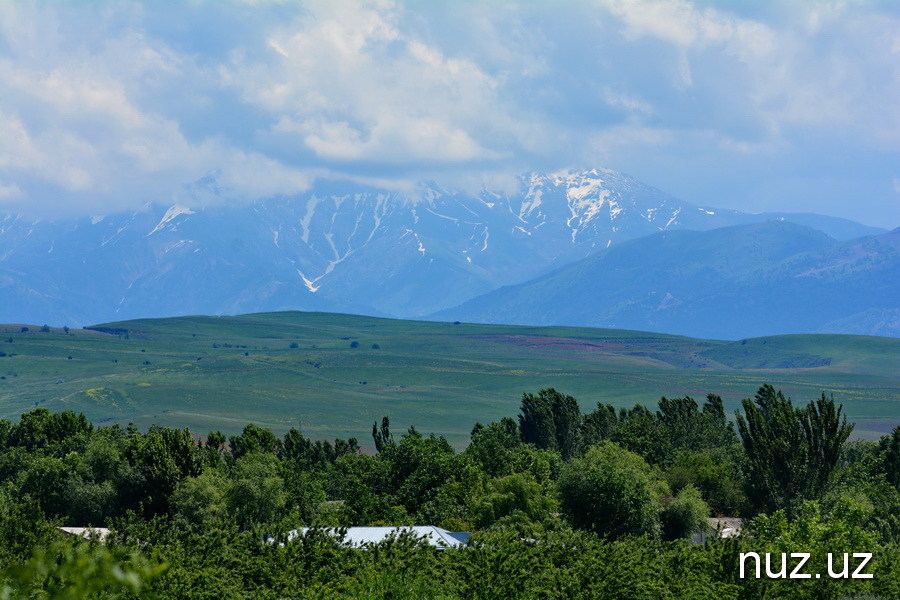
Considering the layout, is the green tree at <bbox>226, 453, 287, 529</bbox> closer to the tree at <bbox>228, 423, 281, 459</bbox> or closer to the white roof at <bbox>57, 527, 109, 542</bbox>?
the white roof at <bbox>57, 527, 109, 542</bbox>

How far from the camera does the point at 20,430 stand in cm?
15450

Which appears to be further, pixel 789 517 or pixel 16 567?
pixel 789 517


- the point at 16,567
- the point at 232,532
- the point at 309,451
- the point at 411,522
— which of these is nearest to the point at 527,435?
the point at 309,451

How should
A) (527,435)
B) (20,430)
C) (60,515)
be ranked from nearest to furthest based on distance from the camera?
1. (60,515)
2. (20,430)
3. (527,435)

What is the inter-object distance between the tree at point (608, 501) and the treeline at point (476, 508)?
165 millimetres

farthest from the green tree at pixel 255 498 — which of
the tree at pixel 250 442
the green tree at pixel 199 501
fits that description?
the tree at pixel 250 442

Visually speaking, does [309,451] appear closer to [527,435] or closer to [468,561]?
[527,435]

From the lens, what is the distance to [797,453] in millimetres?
89250

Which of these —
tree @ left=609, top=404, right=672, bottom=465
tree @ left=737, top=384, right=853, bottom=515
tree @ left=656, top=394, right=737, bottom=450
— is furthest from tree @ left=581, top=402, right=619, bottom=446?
tree @ left=737, top=384, right=853, bottom=515

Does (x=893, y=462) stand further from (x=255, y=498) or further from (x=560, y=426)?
(x=255, y=498)

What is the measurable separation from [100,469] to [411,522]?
3469 centimetres

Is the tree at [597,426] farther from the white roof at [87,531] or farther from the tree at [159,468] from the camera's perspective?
the white roof at [87,531]

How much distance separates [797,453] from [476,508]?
27.8 metres

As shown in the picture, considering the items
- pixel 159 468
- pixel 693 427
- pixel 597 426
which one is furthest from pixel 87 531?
pixel 693 427
